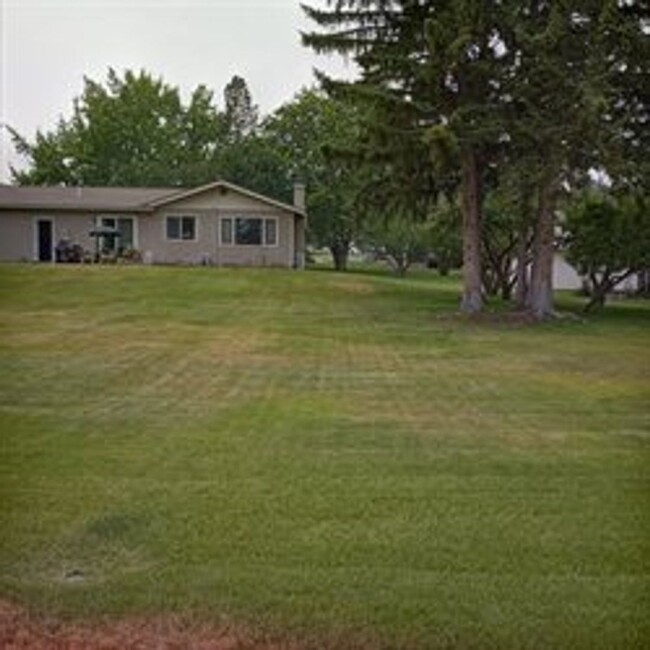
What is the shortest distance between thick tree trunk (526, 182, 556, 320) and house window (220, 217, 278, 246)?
1518 cm

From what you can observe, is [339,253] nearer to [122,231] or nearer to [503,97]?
[122,231]

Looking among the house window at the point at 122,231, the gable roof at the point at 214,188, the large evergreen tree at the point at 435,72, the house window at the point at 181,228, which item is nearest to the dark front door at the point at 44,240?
the house window at the point at 122,231

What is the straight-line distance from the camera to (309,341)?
17969 millimetres

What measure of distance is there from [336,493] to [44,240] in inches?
1347

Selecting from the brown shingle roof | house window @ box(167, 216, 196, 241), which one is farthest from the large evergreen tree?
the brown shingle roof

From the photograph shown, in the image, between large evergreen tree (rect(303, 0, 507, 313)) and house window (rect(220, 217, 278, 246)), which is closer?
large evergreen tree (rect(303, 0, 507, 313))

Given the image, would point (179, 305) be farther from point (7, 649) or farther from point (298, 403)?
point (7, 649)

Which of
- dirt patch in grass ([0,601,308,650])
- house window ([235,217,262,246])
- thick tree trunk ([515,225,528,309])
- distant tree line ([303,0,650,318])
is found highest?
distant tree line ([303,0,650,318])

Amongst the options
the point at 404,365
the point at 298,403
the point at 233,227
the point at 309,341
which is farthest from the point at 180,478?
the point at 233,227

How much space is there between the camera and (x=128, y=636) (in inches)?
177

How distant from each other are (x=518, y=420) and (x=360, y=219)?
63.6 feet

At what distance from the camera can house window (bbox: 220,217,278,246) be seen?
3850 centimetres

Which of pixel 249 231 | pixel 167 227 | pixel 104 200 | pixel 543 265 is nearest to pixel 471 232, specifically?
pixel 543 265

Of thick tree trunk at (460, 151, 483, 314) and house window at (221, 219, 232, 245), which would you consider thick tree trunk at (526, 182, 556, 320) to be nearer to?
thick tree trunk at (460, 151, 483, 314)
